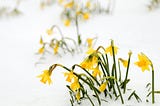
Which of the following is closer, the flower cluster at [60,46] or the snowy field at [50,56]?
the snowy field at [50,56]

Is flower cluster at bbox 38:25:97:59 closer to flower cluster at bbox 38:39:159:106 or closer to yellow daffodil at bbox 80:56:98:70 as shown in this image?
flower cluster at bbox 38:39:159:106

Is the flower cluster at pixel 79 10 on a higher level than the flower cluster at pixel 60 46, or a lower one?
higher

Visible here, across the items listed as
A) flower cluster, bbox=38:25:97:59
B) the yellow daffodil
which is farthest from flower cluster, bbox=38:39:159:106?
flower cluster, bbox=38:25:97:59

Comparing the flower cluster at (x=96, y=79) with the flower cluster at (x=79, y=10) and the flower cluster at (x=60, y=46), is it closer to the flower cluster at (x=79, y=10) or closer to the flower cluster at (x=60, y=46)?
the flower cluster at (x=60, y=46)

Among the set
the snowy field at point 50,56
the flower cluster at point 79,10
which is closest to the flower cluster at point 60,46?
Result: the snowy field at point 50,56

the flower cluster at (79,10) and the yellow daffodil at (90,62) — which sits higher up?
the flower cluster at (79,10)

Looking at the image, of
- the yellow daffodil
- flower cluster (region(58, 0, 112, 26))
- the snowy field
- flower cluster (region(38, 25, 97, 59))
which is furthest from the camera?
flower cluster (region(58, 0, 112, 26))

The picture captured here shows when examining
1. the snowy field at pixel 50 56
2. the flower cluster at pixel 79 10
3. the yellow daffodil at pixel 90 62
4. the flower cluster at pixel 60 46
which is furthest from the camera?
the flower cluster at pixel 79 10

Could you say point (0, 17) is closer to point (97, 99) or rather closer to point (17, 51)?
point (17, 51)

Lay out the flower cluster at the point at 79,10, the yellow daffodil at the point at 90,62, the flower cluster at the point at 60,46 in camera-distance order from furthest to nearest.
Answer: the flower cluster at the point at 79,10, the flower cluster at the point at 60,46, the yellow daffodil at the point at 90,62

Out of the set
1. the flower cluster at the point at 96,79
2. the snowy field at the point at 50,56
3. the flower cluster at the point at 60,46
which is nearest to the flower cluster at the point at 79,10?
the snowy field at the point at 50,56
